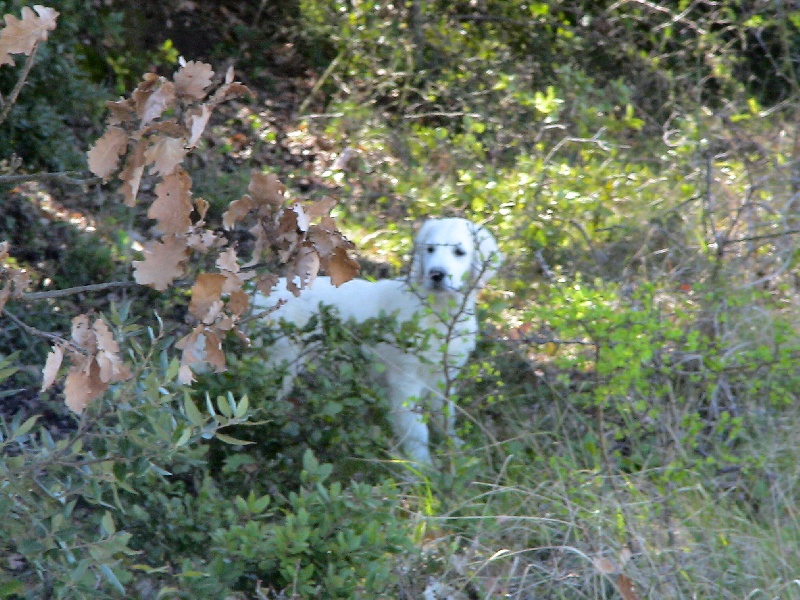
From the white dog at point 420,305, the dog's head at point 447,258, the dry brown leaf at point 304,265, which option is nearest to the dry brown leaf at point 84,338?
the dry brown leaf at point 304,265

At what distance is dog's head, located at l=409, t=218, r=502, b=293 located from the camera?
4.49 meters

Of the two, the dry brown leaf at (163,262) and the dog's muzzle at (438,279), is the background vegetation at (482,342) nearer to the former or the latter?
the dog's muzzle at (438,279)

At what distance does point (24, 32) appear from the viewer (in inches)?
64.1

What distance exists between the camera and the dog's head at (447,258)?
4.49 metres

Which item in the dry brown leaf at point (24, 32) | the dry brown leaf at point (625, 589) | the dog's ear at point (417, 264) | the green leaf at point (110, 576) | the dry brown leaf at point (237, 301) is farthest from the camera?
the dog's ear at point (417, 264)

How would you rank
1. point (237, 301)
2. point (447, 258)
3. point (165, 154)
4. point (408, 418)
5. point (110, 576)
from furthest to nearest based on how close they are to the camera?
point (447, 258) < point (408, 418) < point (110, 576) < point (237, 301) < point (165, 154)

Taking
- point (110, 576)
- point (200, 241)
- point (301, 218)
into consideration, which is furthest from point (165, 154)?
point (110, 576)

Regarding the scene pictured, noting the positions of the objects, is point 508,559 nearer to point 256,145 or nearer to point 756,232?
point 756,232

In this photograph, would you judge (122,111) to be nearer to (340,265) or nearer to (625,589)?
(340,265)

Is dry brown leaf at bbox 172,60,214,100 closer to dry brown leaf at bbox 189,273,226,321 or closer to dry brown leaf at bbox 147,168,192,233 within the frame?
dry brown leaf at bbox 147,168,192,233

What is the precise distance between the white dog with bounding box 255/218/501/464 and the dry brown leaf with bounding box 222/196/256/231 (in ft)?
7.80

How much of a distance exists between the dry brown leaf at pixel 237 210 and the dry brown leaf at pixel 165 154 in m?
0.18

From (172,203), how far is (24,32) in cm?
34

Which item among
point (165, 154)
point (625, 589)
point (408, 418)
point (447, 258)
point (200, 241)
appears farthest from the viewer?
point (447, 258)
